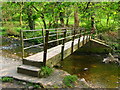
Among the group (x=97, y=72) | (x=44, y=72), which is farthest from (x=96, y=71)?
(x=44, y=72)

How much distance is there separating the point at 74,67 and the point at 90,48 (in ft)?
13.0

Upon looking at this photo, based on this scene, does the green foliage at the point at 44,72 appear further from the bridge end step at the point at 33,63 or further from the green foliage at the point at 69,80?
the green foliage at the point at 69,80

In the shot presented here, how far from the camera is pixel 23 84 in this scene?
12.7 ft

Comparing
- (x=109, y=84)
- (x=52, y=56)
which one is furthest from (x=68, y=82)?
(x=109, y=84)

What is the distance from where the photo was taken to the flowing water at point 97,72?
6567mm

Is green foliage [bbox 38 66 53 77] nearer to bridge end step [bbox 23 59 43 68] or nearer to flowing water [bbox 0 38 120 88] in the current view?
bridge end step [bbox 23 59 43 68]

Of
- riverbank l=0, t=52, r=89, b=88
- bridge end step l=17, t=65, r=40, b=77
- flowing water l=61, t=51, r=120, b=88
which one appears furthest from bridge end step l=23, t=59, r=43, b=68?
flowing water l=61, t=51, r=120, b=88

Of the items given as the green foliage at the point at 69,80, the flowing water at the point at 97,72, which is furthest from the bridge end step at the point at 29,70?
the flowing water at the point at 97,72

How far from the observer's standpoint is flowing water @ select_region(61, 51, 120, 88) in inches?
259

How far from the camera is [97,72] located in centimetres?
786

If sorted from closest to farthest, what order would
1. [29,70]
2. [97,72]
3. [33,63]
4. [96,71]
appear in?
[29,70] < [33,63] < [97,72] < [96,71]

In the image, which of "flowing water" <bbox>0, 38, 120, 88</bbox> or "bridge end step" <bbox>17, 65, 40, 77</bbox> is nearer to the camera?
"bridge end step" <bbox>17, 65, 40, 77</bbox>

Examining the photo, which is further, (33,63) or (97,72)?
(97,72)

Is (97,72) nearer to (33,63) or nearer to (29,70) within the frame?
(33,63)
